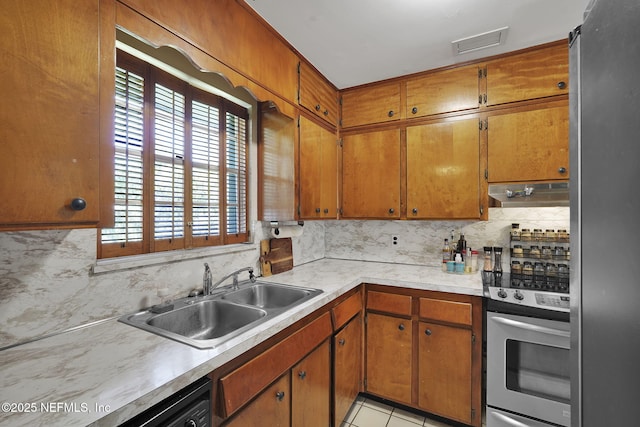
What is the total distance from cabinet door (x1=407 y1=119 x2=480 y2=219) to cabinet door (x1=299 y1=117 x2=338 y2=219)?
Result: 2.11ft

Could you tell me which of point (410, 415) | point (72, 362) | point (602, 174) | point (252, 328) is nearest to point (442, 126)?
point (602, 174)

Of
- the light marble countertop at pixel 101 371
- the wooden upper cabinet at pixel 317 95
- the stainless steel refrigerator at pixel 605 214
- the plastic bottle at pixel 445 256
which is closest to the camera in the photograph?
the stainless steel refrigerator at pixel 605 214

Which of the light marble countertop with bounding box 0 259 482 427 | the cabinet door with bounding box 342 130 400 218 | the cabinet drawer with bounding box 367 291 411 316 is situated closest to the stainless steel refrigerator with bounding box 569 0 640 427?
the light marble countertop with bounding box 0 259 482 427

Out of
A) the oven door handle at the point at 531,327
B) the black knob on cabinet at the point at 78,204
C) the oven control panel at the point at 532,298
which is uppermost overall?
the black knob on cabinet at the point at 78,204

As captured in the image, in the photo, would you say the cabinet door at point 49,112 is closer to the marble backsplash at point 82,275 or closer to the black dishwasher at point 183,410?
the marble backsplash at point 82,275

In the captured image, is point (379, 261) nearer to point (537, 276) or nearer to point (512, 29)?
point (537, 276)

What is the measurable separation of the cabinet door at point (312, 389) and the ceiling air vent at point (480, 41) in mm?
2087

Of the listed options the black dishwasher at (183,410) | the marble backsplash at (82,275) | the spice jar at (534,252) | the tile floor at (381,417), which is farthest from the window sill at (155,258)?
the spice jar at (534,252)

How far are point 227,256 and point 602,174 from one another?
1.80m

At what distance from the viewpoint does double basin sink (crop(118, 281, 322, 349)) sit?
4.22 feet

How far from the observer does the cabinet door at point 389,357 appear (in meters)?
2.05

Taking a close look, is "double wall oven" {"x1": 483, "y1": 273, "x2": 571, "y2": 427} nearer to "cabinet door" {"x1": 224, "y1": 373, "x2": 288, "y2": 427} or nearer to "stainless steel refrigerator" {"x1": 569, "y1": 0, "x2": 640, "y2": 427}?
"stainless steel refrigerator" {"x1": 569, "y1": 0, "x2": 640, "y2": 427}

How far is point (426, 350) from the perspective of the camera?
1989 millimetres

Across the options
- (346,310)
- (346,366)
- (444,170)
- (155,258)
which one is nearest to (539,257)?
(444,170)
